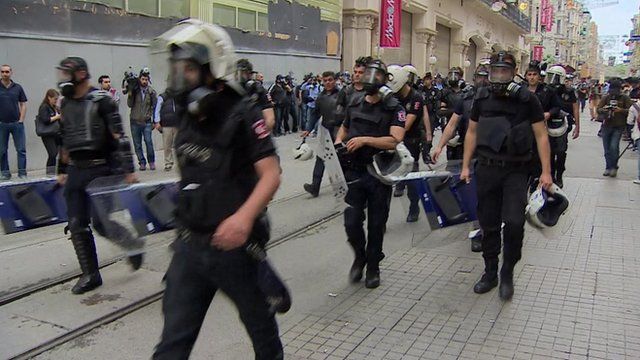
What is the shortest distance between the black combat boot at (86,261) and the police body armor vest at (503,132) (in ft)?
10.5

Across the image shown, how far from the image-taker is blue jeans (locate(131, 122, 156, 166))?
1130 cm

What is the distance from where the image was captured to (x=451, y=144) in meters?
7.76

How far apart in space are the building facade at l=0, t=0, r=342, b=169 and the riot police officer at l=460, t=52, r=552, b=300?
19.0 ft

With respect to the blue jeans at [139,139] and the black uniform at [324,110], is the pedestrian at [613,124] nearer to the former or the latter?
the black uniform at [324,110]

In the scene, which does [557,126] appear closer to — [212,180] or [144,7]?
[212,180]

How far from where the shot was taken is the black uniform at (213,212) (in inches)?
99.2

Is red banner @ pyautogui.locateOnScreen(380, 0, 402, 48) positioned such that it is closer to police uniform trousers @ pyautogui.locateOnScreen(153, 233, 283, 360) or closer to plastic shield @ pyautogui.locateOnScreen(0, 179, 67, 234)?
plastic shield @ pyautogui.locateOnScreen(0, 179, 67, 234)

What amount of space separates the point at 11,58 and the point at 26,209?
681 centimetres

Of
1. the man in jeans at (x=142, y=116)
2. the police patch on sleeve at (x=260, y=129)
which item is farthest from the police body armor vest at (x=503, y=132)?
the man in jeans at (x=142, y=116)

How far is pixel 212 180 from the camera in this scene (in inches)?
99.6

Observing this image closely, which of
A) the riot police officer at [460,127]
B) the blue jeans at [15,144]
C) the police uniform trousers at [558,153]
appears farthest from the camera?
the blue jeans at [15,144]

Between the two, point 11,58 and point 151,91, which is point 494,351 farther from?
point 11,58

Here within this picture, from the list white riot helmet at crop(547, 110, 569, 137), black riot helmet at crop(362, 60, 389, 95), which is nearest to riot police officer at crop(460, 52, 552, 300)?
black riot helmet at crop(362, 60, 389, 95)

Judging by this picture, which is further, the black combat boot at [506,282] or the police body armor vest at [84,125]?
the black combat boot at [506,282]
